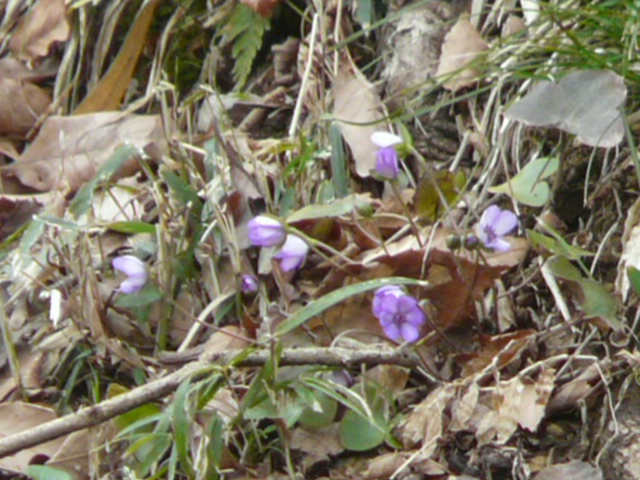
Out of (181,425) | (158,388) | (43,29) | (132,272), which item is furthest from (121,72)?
(181,425)

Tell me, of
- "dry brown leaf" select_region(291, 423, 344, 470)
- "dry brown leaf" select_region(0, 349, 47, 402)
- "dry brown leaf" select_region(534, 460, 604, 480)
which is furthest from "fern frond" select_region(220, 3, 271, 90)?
"dry brown leaf" select_region(534, 460, 604, 480)

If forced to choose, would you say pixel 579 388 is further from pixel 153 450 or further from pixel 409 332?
pixel 153 450

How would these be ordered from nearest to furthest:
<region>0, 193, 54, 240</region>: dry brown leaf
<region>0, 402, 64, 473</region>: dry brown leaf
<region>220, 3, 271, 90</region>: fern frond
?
<region>0, 402, 64, 473</region>: dry brown leaf < <region>0, 193, 54, 240</region>: dry brown leaf < <region>220, 3, 271, 90</region>: fern frond

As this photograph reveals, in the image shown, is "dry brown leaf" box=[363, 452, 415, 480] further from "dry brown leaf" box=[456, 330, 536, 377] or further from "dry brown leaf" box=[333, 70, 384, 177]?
"dry brown leaf" box=[333, 70, 384, 177]

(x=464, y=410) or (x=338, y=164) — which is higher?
(x=338, y=164)

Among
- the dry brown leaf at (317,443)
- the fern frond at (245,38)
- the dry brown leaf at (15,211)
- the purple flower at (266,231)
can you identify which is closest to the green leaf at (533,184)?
the purple flower at (266,231)
